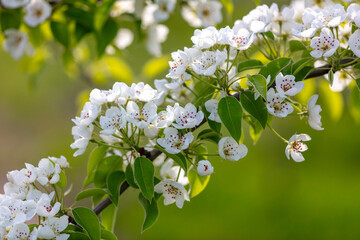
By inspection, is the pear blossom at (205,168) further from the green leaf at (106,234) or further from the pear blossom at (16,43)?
the pear blossom at (16,43)

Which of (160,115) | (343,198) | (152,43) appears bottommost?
(160,115)

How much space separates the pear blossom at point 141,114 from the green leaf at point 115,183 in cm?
17

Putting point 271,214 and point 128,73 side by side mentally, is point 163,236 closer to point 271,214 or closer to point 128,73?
point 271,214

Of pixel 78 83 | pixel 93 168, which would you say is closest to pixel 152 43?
pixel 93 168

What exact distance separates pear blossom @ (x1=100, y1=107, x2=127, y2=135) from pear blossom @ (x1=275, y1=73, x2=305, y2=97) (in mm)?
300

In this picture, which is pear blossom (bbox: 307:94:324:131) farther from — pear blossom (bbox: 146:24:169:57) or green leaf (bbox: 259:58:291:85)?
pear blossom (bbox: 146:24:169:57)

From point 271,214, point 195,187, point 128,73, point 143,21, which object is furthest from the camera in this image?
point 271,214

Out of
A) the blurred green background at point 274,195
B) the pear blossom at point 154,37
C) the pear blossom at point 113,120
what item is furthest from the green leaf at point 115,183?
the blurred green background at point 274,195

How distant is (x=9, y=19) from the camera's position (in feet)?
5.13

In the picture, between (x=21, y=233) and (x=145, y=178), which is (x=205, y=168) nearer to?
(x=145, y=178)

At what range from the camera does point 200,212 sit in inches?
137

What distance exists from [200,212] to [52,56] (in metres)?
1.77

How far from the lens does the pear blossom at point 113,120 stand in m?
0.90

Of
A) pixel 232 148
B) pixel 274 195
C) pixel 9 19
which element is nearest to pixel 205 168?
pixel 232 148
